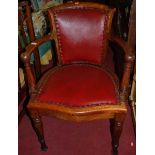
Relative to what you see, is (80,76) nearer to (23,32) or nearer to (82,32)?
(82,32)

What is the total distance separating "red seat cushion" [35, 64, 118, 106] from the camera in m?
1.39

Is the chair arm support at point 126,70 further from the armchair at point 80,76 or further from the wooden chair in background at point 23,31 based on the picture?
Answer: the wooden chair in background at point 23,31

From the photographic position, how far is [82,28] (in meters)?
1.59

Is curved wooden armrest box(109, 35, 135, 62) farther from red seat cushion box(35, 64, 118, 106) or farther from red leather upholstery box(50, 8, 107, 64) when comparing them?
red seat cushion box(35, 64, 118, 106)

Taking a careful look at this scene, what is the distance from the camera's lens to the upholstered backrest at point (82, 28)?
5.11 feet

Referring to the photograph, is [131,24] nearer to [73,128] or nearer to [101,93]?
[101,93]

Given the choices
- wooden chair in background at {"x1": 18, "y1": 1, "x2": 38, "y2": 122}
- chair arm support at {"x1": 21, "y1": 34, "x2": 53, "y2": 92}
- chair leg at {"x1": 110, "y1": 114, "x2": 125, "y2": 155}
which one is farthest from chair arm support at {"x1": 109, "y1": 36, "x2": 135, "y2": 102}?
wooden chair in background at {"x1": 18, "y1": 1, "x2": 38, "y2": 122}

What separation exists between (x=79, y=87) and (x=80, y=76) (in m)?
0.12

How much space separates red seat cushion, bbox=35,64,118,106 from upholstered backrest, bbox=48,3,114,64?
13cm

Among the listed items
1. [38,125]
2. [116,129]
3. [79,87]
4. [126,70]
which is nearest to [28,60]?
[79,87]

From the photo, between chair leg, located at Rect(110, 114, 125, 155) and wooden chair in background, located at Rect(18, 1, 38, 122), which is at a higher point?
wooden chair in background, located at Rect(18, 1, 38, 122)

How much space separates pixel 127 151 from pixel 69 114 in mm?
627

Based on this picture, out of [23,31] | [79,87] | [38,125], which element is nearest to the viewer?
[79,87]

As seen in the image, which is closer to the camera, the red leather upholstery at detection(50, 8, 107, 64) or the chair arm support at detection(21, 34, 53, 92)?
the chair arm support at detection(21, 34, 53, 92)
